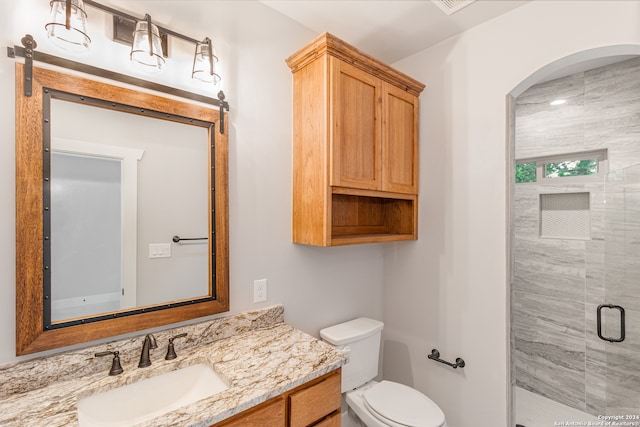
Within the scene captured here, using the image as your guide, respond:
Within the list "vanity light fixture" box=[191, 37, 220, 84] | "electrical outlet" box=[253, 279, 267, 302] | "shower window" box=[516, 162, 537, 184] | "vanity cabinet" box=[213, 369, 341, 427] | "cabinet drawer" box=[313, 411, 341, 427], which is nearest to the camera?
"vanity cabinet" box=[213, 369, 341, 427]

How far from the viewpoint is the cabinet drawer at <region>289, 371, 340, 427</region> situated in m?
1.14

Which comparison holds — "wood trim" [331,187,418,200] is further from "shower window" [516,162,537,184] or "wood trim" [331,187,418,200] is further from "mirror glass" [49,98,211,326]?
"shower window" [516,162,537,184]

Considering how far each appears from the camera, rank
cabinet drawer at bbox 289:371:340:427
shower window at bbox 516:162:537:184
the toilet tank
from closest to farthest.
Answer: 1. cabinet drawer at bbox 289:371:340:427
2. the toilet tank
3. shower window at bbox 516:162:537:184

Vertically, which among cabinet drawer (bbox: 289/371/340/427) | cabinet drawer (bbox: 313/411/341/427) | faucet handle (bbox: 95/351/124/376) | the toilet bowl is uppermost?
faucet handle (bbox: 95/351/124/376)

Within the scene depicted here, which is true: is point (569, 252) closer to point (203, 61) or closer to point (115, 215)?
point (203, 61)

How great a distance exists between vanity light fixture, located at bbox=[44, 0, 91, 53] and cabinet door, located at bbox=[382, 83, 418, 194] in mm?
1447

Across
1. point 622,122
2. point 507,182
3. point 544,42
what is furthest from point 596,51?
point 622,122

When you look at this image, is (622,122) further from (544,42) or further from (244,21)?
(244,21)

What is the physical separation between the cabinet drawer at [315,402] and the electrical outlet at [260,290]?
578mm

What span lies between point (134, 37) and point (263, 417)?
152 cm

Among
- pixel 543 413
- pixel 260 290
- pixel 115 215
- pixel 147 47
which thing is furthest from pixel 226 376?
pixel 543 413

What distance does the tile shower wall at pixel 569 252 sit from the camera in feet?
7.43

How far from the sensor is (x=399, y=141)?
1960 millimetres

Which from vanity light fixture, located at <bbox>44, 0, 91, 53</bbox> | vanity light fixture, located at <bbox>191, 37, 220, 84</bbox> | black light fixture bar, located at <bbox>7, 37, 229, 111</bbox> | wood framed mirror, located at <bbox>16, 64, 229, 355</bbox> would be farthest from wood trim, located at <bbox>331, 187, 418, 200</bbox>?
vanity light fixture, located at <bbox>44, 0, 91, 53</bbox>
